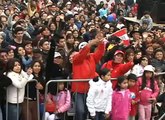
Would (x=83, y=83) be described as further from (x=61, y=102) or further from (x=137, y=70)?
(x=137, y=70)

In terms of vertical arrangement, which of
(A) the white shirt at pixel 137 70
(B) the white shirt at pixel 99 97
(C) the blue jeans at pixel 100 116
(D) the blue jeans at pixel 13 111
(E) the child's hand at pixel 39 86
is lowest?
(C) the blue jeans at pixel 100 116

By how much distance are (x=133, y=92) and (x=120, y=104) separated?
0.52 meters

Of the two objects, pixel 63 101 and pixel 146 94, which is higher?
pixel 146 94

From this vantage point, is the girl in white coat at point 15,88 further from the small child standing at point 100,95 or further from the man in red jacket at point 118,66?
the man in red jacket at point 118,66

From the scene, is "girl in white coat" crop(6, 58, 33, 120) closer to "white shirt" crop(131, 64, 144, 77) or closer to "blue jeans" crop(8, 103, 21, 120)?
"blue jeans" crop(8, 103, 21, 120)

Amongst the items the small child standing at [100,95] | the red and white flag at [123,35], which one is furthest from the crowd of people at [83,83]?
the red and white flag at [123,35]

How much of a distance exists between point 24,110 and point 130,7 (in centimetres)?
1934

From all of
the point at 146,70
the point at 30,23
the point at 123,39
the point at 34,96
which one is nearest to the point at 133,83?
the point at 146,70

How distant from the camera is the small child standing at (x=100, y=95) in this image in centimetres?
826

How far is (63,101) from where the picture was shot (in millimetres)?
8695

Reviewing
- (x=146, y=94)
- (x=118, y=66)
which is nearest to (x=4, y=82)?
(x=118, y=66)

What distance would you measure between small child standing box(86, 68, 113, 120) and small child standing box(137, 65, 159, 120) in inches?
33.5

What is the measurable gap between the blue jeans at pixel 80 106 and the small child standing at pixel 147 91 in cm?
106

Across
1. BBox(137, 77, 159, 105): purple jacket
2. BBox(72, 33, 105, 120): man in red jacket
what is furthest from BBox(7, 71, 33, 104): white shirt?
BBox(137, 77, 159, 105): purple jacket
